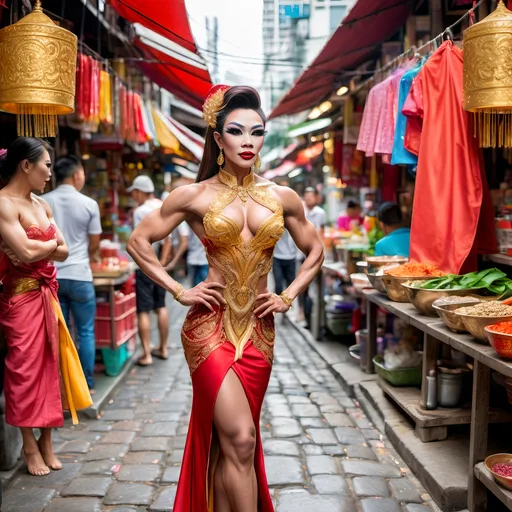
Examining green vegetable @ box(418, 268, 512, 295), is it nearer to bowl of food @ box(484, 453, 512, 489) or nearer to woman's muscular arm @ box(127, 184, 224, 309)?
bowl of food @ box(484, 453, 512, 489)

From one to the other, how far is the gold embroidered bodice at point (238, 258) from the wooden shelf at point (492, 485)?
5.05 ft

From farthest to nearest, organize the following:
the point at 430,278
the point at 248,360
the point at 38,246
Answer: the point at 430,278 → the point at 38,246 → the point at 248,360

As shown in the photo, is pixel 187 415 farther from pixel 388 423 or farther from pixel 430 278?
pixel 430 278

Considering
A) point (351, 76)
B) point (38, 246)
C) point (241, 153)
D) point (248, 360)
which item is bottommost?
point (248, 360)

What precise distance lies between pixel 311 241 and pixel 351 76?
22.2 feet

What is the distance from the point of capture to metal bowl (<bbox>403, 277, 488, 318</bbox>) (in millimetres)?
4652

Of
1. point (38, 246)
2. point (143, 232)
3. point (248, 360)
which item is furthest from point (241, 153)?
point (38, 246)

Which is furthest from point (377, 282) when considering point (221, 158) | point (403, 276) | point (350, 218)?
point (350, 218)

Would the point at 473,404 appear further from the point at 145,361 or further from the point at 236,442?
the point at 145,361

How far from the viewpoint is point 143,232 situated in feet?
11.0

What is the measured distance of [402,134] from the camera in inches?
230

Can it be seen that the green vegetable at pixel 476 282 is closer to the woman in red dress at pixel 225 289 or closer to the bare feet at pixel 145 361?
the woman in red dress at pixel 225 289

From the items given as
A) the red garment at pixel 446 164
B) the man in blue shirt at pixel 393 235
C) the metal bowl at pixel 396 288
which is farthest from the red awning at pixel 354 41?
the metal bowl at pixel 396 288

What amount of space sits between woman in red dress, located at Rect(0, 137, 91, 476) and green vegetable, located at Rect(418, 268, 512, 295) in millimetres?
2772
